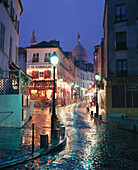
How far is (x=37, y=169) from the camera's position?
483 cm

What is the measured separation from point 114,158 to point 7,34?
14678mm

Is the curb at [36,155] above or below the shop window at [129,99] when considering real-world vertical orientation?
below

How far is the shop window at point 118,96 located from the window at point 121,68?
133 centimetres

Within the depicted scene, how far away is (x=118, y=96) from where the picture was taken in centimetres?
1964

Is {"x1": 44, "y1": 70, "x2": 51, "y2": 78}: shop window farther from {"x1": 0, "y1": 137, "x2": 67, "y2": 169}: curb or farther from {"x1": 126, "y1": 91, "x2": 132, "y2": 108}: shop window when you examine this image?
{"x1": 0, "y1": 137, "x2": 67, "y2": 169}: curb

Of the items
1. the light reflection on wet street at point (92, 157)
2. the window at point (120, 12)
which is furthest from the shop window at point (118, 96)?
the light reflection on wet street at point (92, 157)

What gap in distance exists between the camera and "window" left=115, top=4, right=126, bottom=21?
19.9 m

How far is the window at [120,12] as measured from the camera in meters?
19.9

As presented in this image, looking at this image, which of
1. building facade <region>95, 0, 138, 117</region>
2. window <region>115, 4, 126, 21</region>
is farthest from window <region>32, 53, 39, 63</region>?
window <region>115, 4, 126, 21</region>

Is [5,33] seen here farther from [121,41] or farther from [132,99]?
[132,99]

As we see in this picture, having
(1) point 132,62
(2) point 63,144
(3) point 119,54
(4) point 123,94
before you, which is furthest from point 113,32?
(2) point 63,144

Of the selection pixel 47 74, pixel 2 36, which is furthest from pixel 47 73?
pixel 2 36

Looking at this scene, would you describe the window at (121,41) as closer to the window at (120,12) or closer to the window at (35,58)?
the window at (120,12)

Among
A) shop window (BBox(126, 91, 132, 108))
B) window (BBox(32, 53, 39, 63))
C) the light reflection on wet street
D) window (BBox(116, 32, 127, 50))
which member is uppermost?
window (BBox(32, 53, 39, 63))
